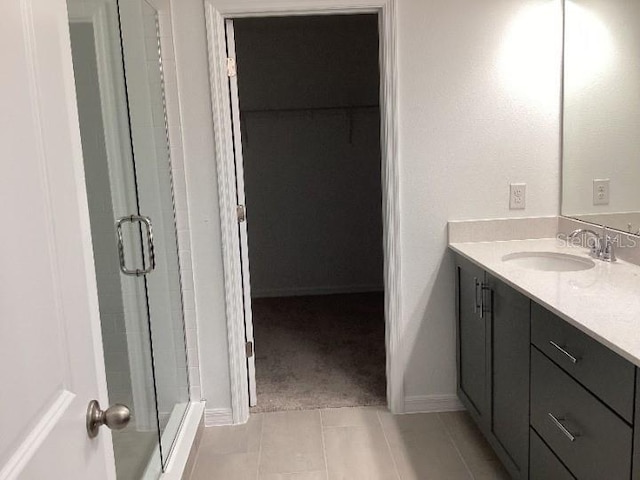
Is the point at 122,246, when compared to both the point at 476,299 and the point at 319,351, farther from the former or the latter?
the point at 319,351

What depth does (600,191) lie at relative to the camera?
2.49 m

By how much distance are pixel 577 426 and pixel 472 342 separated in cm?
95

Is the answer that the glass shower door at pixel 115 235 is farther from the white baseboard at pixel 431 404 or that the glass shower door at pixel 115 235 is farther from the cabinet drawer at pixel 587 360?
the cabinet drawer at pixel 587 360

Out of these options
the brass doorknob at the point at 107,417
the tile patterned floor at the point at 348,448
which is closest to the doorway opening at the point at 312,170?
the tile patterned floor at the point at 348,448

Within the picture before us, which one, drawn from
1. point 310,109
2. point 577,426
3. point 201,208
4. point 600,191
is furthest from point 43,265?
point 310,109

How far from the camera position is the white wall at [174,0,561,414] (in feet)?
8.57

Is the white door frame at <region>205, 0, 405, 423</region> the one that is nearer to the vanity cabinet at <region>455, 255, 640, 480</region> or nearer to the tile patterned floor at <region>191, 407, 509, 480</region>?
the tile patterned floor at <region>191, 407, 509, 480</region>

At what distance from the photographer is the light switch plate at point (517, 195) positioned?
2748mm

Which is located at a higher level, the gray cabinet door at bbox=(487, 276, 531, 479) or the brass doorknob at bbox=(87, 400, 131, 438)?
the brass doorknob at bbox=(87, 400, 131, 438)

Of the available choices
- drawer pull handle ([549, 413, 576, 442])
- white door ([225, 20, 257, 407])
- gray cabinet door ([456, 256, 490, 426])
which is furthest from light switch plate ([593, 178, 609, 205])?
white door ([225, 20, 257, 407])

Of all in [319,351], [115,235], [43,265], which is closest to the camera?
[43,265]

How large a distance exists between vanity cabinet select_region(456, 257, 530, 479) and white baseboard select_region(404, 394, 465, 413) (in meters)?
0.12

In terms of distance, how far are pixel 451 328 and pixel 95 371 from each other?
2140 mm

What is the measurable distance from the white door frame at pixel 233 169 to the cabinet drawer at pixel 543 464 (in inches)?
38.3
